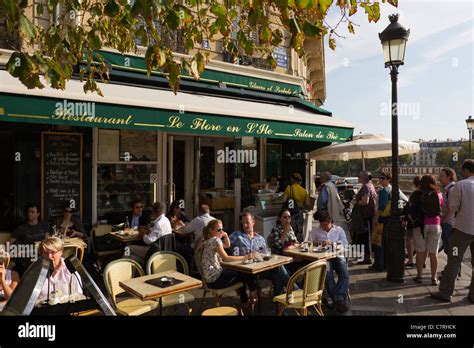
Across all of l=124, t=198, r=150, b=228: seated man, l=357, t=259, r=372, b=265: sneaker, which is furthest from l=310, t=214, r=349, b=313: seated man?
l=124, t=198, r=150, b=228: seated man

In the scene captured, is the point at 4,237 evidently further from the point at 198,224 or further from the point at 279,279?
the point at 279,279

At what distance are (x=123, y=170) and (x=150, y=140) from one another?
1.01 m

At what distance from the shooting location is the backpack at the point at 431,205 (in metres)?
6.34

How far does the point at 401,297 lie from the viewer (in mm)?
5879

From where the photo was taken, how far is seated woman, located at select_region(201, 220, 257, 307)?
5098 millimetres

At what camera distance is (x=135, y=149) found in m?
8.86

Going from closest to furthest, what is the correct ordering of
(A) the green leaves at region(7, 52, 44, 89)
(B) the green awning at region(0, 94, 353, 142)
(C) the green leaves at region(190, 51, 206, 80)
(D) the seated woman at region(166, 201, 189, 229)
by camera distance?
(A) the green leaves at region(7, 52, 44, 89)
(C) the green leaves at region(190, 51, 206, 80)
(B) the green awning at region(0, 94, 353, 142)
(D) the seated woman at region(166, 201, 189, 229)

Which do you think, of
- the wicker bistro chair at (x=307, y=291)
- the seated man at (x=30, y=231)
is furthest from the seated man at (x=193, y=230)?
the wicker bistro chair at (x=307, y=291)

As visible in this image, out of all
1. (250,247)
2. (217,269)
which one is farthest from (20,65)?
(250,247)

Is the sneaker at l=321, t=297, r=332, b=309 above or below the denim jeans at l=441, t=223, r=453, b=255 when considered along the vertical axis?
below

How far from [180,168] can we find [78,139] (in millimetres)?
2971

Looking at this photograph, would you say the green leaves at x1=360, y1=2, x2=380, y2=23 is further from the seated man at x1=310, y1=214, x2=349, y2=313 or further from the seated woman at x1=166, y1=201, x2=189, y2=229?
the seated woman at x1=166, y1=201, x2=189, y2=229

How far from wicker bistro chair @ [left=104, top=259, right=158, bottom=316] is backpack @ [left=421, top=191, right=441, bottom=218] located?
4773mm

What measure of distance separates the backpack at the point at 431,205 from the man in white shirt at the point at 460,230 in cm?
54
